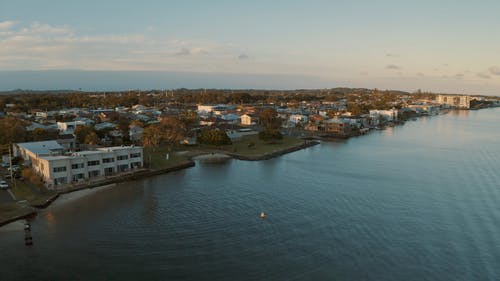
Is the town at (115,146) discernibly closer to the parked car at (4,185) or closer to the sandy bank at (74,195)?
the parked car at (4,185)

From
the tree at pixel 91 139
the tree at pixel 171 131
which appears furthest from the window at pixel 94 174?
the tree at pixel 171 131

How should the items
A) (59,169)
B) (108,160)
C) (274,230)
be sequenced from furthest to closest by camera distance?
(108,160) → (59,169) → (274,230)

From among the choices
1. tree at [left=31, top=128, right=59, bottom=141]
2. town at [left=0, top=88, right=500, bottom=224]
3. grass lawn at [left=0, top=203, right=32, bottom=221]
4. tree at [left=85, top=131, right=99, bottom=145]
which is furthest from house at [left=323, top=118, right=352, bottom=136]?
grass lawn at [left=0, top=203, right=32, bottom=221]

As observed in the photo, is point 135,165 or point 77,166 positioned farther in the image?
point 135,165

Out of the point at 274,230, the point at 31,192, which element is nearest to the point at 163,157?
the point at 31,192

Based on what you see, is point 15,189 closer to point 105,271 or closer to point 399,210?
point 105,271

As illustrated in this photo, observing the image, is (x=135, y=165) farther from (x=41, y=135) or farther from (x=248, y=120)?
(x=248, y=120)
